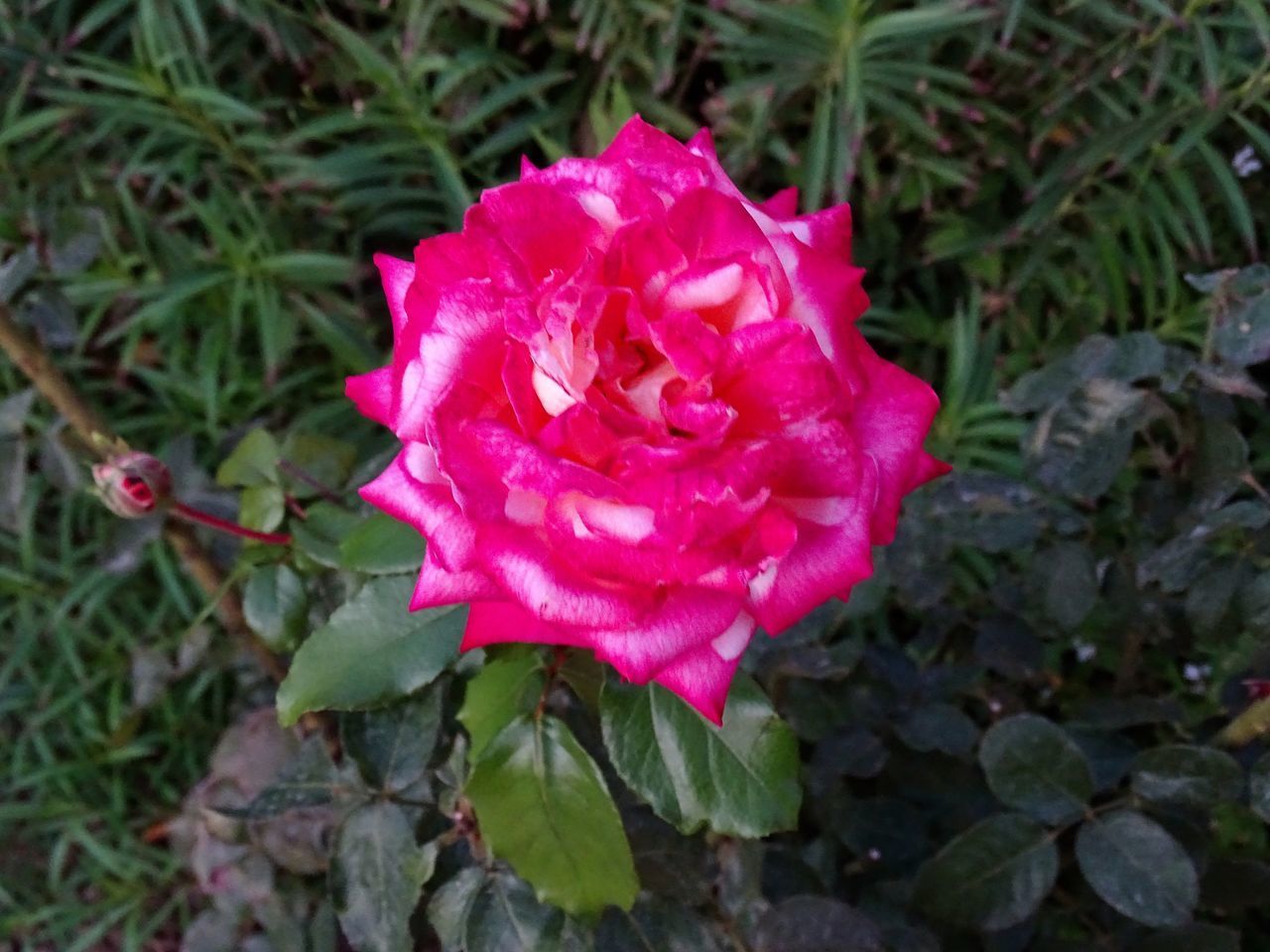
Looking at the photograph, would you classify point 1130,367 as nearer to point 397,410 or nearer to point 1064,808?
point 1064,808

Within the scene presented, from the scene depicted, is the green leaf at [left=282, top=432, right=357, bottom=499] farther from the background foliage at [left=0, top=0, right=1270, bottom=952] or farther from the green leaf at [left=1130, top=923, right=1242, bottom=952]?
the green leaf at [left=1130, top=923, right=1242, bottom=952]

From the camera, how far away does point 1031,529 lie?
27.2 inches

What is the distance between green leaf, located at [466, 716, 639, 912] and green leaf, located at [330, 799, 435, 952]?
0.09 meters

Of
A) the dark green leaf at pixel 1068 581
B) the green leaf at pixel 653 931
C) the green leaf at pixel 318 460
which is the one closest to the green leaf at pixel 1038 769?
the dark green leaf at pixel 1068 581

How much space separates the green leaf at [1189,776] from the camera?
0.59 meters

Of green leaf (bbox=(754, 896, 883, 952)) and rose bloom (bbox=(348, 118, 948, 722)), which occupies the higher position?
rose bloom (bbox=(348, 118, 948, 722))

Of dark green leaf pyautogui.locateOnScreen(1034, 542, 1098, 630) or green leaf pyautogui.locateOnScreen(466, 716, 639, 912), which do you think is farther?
dark green leaf pyautogui.locateOnScreen(1034, 542, 1098, 630)

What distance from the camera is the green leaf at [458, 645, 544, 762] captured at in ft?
1.69

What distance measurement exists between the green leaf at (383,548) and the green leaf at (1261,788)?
17.8 inches

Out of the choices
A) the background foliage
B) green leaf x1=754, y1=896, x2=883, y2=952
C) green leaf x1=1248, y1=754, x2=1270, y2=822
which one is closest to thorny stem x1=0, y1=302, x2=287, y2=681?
the background foliage

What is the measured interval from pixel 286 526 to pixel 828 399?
433 mm

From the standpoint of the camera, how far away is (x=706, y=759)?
488mm

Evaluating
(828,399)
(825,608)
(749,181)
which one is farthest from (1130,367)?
(749,181)

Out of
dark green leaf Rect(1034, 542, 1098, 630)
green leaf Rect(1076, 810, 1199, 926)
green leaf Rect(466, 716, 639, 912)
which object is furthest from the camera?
dark green leaf Rect(1034, 542, 1098, 630)
